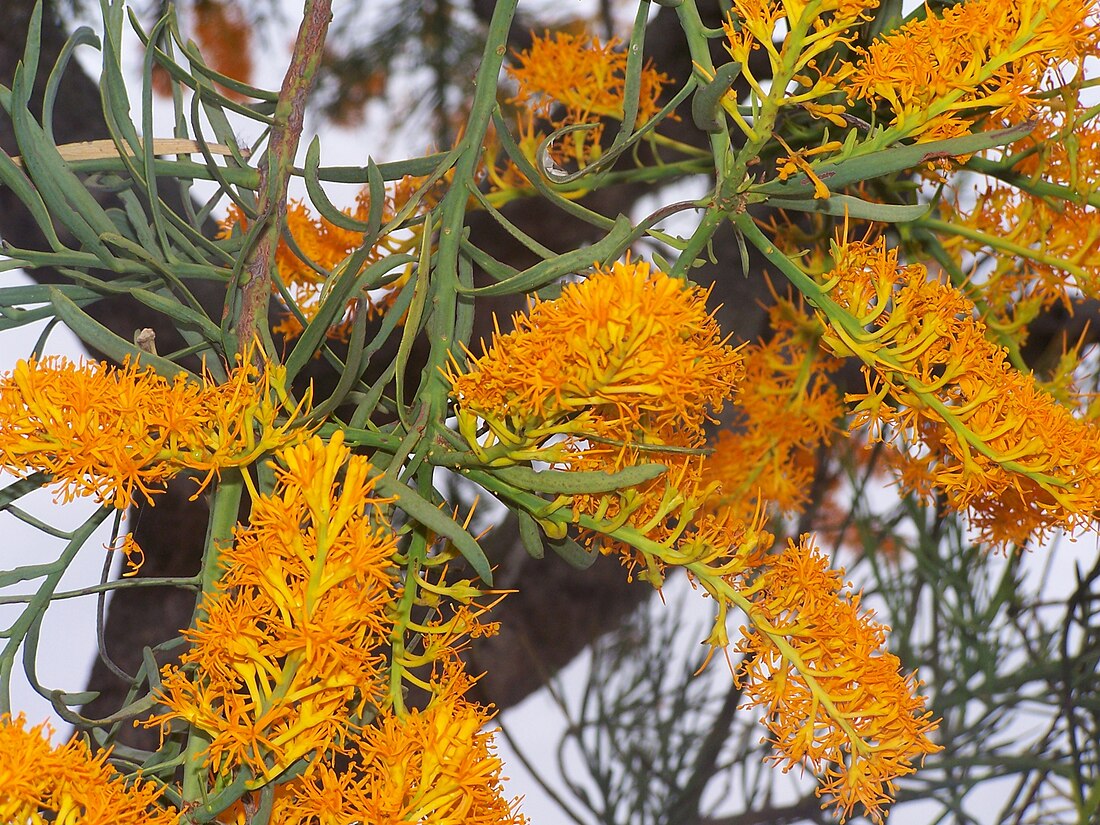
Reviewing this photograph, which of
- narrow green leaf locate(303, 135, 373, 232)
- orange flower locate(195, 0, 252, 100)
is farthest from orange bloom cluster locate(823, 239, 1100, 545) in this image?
orange flower locate(195, 0, 252, 100)

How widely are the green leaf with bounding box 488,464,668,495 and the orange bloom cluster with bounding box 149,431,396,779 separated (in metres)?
0.03

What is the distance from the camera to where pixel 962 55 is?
230mm

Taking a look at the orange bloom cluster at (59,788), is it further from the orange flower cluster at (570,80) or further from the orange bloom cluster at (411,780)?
the orange flower cluster at (570,80)

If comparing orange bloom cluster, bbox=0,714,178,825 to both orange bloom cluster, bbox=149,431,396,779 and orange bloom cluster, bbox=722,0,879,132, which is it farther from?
orange bloom cluster, bbox=722,0,879,132

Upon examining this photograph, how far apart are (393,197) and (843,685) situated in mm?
238

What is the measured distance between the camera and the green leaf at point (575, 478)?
0.20m

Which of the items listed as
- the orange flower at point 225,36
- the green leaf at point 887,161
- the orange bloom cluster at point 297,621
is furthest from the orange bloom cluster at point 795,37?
the orange flower at point 225,36

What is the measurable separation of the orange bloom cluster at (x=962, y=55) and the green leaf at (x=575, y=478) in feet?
0.30

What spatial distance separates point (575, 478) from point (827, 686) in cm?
7

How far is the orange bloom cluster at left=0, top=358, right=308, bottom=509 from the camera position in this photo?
204mm

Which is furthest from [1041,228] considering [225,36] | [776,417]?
[225,36]

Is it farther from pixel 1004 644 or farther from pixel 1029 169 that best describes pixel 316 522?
pixel 1004 644

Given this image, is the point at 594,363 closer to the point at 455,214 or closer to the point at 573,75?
the point at 455,214

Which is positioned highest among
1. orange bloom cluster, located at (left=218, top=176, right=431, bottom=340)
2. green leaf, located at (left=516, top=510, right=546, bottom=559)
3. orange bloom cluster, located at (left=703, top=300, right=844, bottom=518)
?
orange bloom cluster, located at (left=218, top=176, right=431, bottom=340)
